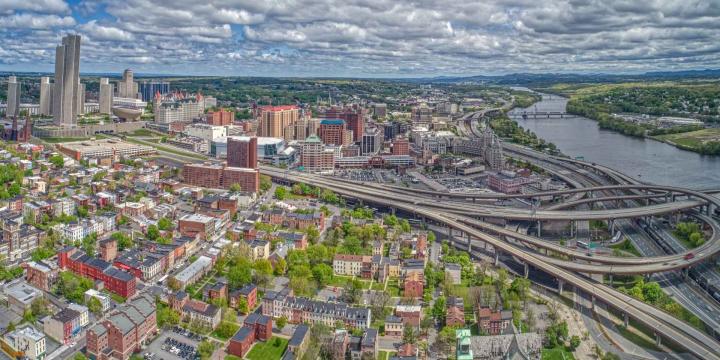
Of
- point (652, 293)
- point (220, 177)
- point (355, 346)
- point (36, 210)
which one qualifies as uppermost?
point (220, 177)

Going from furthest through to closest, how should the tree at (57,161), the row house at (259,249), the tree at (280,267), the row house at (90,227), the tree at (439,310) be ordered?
1. the tree at (57,161)
2. the row house at (90,227)
3. the row house at (259,249)
4. the tree at (280,267)
5. the tree at (439,310)

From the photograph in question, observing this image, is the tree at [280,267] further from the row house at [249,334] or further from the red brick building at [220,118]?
the red brick building at [220,118]

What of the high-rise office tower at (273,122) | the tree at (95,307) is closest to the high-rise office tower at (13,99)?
the high-rise office tower at (273,122)

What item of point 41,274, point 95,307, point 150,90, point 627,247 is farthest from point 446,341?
point 150,90

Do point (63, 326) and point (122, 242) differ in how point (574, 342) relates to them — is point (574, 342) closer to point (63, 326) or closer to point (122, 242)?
point (63, 326)

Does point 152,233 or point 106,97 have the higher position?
point 106,97
